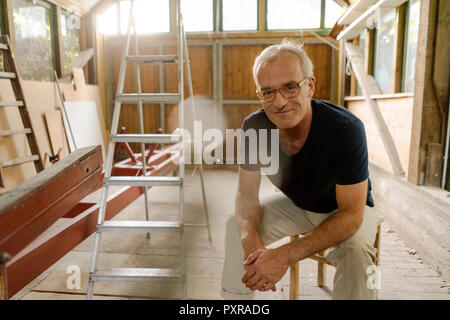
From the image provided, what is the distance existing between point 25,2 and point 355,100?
18.2 ft

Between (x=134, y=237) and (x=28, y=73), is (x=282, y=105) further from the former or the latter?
(x=28, y=73)

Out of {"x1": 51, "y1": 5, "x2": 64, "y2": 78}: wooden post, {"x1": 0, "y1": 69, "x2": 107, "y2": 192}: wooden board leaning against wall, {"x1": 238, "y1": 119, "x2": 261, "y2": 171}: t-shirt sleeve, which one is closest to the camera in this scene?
{"x1": 238, "y1": 119, "x2": 261, "y2": 171}: t-shirt sleeve

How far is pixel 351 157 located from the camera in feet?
4.80

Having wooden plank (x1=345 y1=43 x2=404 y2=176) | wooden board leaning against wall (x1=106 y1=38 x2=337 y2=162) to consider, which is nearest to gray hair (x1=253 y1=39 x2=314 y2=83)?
wooden plank (x1=345 y1=43 x2=404 y2=176)

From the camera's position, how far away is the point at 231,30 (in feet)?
23.5

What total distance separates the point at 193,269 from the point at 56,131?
3.89m

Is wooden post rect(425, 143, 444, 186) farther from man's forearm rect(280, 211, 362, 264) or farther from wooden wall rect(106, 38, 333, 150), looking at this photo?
wooden wall rect(106, 38, 333, 150)

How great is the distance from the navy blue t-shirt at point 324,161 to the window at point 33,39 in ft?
15.5

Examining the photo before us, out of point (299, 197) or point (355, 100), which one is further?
point (355, 100)

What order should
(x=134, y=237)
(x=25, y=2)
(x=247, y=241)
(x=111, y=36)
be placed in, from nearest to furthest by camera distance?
(x=247, y=241), (x=134, y=237), (x=25, y=2), (x=111, y=36)

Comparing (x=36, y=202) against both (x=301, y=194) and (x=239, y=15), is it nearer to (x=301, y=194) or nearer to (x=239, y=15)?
(x=301, y=194)

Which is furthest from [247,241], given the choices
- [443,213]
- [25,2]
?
[25,2]

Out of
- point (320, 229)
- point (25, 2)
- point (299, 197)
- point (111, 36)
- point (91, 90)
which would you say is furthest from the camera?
point (111, 36)

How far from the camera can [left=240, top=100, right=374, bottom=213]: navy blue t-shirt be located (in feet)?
4.83
